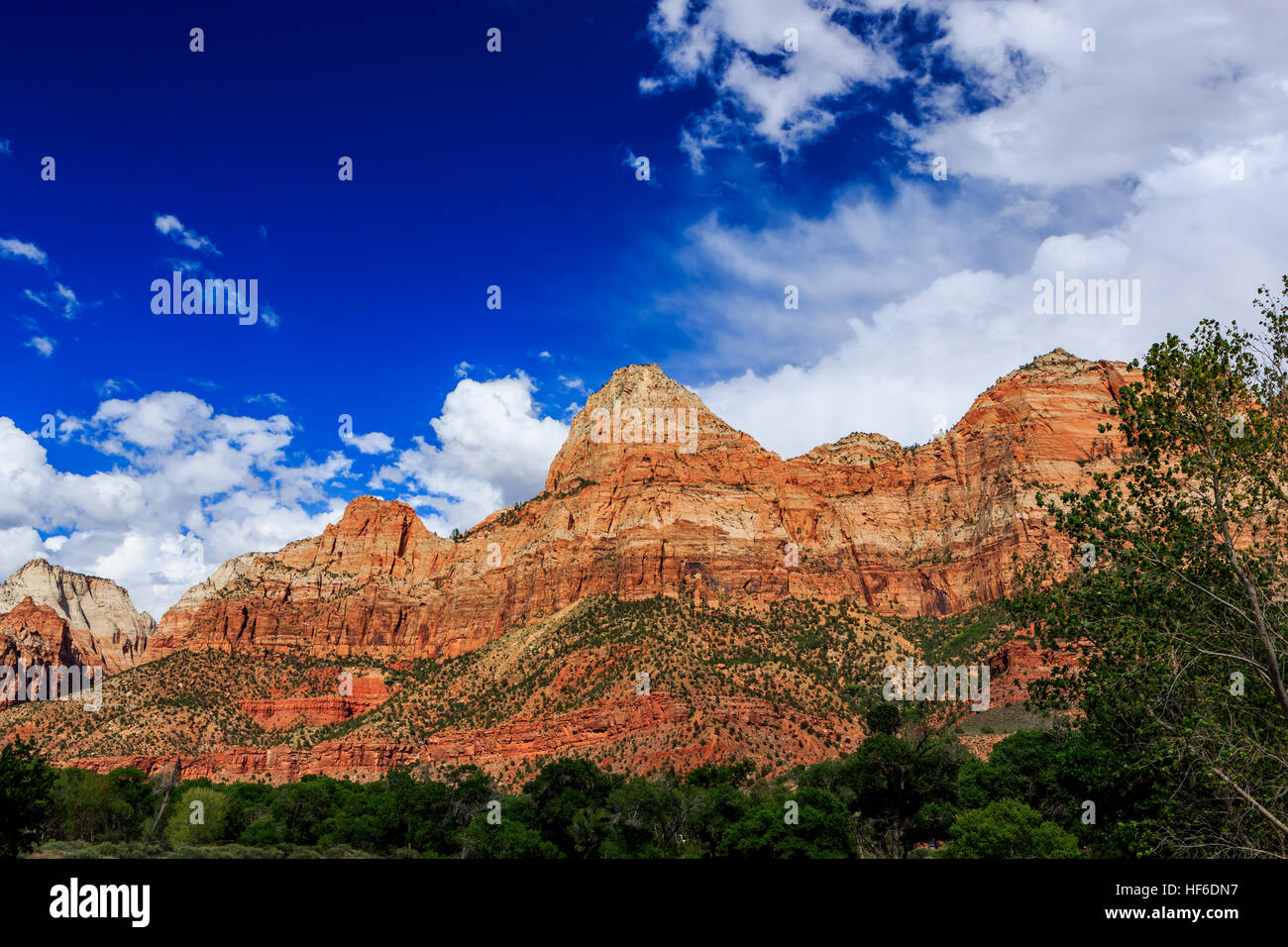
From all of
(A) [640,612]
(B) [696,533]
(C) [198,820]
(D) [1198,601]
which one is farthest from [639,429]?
(D) [1198,601]

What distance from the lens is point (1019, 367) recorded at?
5128 inches

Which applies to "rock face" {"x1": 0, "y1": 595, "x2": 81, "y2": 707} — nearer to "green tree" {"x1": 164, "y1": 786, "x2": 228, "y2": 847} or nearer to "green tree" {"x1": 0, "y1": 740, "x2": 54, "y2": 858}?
"green tree" {"x1": 164, "y1": 786, "x2": 228, "y2": 847}

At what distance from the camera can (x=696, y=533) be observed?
123 meters

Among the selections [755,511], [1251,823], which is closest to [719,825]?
[1251,823]

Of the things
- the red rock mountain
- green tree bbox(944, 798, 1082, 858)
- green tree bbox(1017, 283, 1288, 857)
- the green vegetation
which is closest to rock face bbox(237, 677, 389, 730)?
the red rock mountain

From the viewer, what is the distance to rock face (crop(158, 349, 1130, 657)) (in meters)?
118

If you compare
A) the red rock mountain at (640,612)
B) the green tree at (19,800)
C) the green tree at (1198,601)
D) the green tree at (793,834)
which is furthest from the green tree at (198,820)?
the green tree at (1198,601)

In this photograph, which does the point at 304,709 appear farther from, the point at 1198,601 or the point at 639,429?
the point at 1198,601

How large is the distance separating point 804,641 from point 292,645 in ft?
326

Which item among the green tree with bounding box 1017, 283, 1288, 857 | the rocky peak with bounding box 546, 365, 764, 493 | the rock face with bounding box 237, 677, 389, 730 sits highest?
the rocky peak with bounding box 546, 365, 764, 493

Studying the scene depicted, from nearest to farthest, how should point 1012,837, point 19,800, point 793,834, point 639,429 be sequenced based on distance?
point 1012,837 → point 19,800 → point 793,834 → point 639,429

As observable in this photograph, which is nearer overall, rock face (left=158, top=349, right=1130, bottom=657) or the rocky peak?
rock face (left=158, top=349, right=1130, bottom=657)

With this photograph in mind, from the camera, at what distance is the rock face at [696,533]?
388ft
